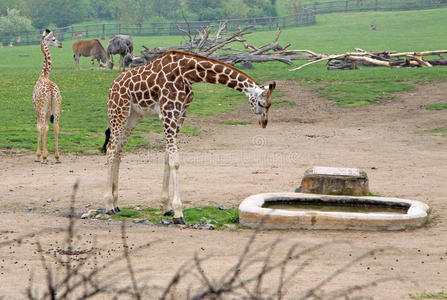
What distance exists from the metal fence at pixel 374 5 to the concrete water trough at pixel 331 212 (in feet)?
183

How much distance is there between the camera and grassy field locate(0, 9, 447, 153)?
61.3 feet

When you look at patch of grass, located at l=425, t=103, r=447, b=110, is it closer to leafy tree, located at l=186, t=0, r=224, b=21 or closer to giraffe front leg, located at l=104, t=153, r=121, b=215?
giraffe front leg, located at l=104, t=153, r=121, b=215

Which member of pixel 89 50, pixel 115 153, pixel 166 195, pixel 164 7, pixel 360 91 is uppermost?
pixel 164 7

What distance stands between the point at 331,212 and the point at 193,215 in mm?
1990

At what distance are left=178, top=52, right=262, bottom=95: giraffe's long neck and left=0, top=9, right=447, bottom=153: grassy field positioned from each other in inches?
261

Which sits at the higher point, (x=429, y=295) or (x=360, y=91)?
(x=360, y=91)

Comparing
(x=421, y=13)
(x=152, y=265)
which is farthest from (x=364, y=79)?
(x=421, y=13)

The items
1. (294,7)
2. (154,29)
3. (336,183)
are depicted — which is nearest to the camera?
(336,183)

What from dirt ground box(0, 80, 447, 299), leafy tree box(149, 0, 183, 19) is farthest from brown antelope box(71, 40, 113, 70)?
leafy tree box(149, 0, 183, 19)

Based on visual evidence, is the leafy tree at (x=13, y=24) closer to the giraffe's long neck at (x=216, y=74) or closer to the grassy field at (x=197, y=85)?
the grassy field at (x=197, y=85)

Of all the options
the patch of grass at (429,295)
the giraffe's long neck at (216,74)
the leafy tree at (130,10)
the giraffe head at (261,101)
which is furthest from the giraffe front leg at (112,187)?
the leafy tree at (130,10)

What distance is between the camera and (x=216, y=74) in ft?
34.4

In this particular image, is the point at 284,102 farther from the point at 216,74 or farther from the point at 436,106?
the point at 216,74

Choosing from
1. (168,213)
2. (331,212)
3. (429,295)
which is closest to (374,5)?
(168,213)
